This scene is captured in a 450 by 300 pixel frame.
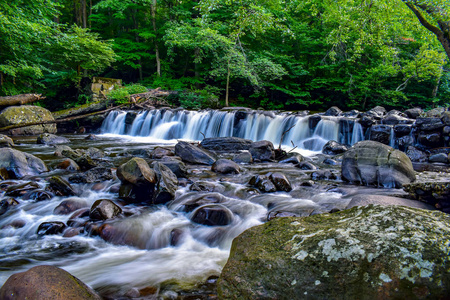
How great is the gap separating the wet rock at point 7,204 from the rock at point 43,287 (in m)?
3.09

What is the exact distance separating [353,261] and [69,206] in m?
4.42

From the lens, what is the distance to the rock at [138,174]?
4.72 meters

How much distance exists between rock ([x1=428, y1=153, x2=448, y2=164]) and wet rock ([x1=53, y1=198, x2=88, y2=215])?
31.3ft

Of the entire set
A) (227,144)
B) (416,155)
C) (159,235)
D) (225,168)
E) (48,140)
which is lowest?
(159,235)

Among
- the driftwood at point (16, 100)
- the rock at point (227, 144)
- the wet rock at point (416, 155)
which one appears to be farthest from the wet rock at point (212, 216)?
the driftwood at point (16, 100)

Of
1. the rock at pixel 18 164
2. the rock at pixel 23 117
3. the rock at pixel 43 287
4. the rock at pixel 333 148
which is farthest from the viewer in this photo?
the rock at pixel 23 117

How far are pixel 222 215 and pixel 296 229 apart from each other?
210cm

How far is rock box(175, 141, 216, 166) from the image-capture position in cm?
779

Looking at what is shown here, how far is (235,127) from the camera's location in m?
13.7

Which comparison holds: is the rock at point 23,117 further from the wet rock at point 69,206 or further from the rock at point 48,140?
the wet rock at point 69,206

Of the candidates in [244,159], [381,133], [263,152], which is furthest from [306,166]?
[381,133]

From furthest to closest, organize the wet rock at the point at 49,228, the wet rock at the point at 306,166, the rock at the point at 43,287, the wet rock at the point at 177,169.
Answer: the wet rock at the point at 306,166, the wet rock at the point at 177,169, the wet rock at the point at 49,228, the rock at the point at 43,287

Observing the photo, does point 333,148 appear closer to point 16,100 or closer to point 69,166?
point 69,166

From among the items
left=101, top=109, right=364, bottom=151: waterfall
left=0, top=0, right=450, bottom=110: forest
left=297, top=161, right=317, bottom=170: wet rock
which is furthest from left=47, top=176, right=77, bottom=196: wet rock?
→ left=0, top=0, right=450, bottom=110: forest
